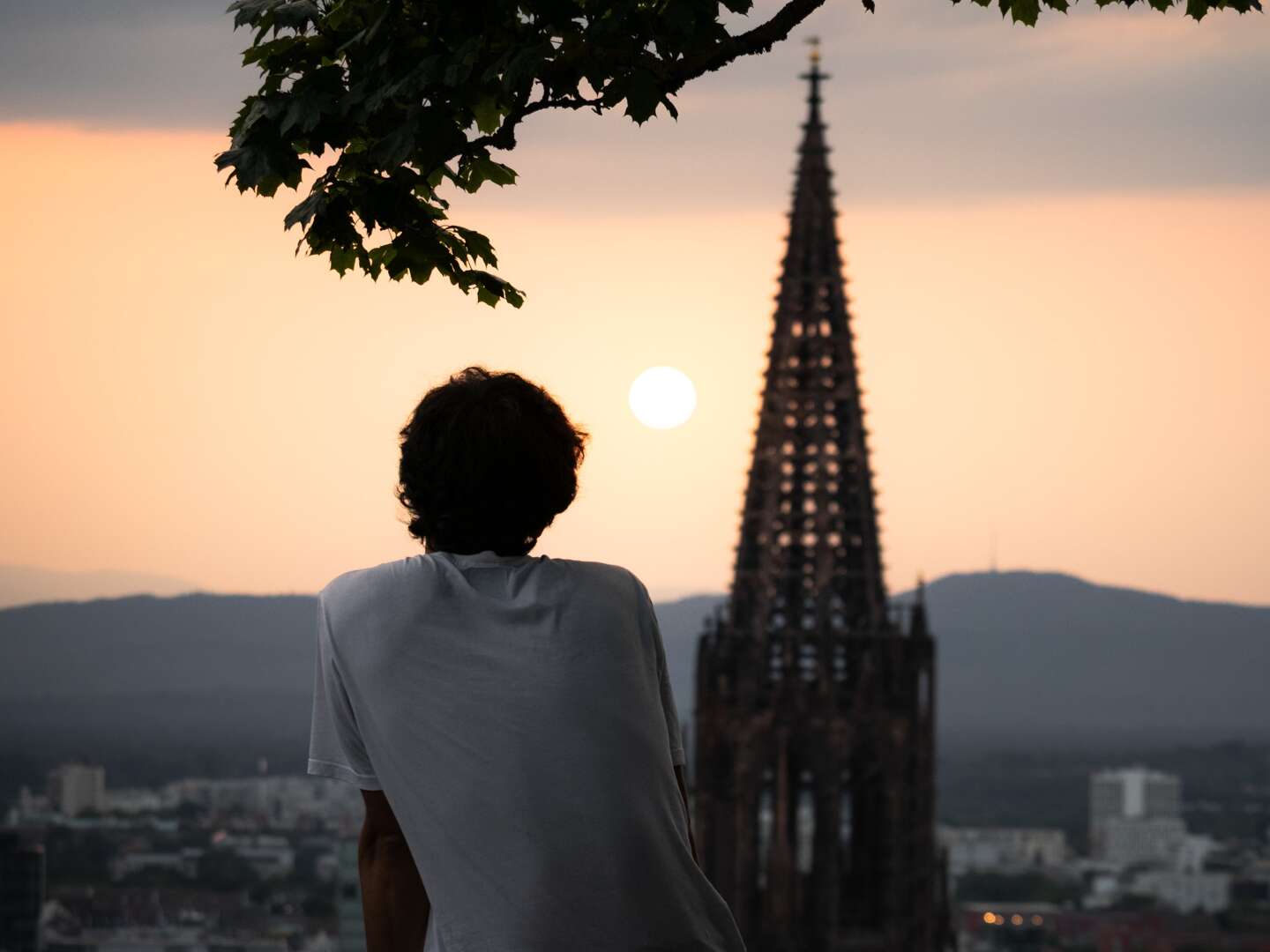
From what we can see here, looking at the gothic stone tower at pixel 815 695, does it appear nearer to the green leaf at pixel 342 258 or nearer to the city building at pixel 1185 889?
the city building at pixel 1185 889

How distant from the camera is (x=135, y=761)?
6212 cm

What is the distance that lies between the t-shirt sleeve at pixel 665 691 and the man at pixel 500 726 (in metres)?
0.02

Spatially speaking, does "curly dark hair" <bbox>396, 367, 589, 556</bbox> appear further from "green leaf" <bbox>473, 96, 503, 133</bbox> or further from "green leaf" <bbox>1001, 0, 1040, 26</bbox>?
"green leaf" <bbox>1001, 0, 1040, 26</bbox>

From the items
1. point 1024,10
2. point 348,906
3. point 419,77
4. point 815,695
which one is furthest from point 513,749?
point 815,695

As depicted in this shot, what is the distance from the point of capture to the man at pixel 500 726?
4.81 m

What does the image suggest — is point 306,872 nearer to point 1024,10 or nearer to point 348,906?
point 348,906

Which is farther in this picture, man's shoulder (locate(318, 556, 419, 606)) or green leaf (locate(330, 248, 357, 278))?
green leaf (locate(330, 248, 357, 278))

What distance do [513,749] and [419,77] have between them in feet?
7.20

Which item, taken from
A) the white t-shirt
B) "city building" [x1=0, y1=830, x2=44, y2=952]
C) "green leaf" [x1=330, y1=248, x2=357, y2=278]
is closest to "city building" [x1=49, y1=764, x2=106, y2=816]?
"city building" [x1=0, y1=830, x2=44, y2=952]

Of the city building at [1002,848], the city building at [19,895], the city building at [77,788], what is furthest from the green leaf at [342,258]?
the city building at [1002,848]

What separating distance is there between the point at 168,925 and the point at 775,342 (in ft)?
67.6

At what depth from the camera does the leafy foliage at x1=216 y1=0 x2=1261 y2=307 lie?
6.49 m

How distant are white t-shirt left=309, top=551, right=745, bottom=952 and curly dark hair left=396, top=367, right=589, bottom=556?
11cm

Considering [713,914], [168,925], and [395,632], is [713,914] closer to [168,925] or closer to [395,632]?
[395,632]
